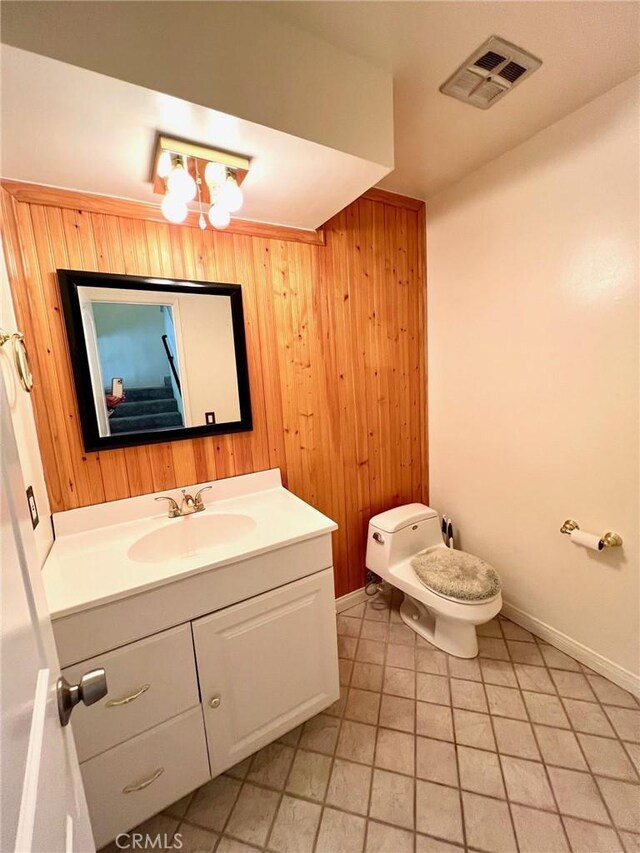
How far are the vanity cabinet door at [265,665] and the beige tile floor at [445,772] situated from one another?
14 cm

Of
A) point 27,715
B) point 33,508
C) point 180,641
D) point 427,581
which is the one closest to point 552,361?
point 427,581

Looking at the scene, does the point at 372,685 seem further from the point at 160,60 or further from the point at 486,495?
the point at 160,60

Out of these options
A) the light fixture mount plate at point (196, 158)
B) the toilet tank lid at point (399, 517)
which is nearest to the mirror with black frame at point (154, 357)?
the light fixture mount plate at point (196, 158)

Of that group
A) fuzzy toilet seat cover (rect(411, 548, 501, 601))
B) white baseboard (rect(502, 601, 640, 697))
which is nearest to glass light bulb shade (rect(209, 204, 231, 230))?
fuzzy toilet seat cover (rect(411, 548, 501, 601))

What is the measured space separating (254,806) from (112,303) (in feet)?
5.95

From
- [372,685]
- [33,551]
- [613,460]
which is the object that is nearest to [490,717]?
[372,685]

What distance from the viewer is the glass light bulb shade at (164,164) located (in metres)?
1.04

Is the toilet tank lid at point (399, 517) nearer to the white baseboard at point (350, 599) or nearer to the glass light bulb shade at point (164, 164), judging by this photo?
the white baseboard at point (350, 599)

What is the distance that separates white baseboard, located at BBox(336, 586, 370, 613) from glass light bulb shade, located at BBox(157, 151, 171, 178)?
83.1 inches

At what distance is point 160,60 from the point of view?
2.72ft

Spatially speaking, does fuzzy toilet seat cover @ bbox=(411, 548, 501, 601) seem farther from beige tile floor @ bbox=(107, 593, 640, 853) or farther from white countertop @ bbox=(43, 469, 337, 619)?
white countertop @ bbox=(43, 469, 337, 619)

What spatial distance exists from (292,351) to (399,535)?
110 centimetres

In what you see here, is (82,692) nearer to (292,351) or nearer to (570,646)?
(292,351)

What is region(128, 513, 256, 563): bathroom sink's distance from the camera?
4.33 feet
